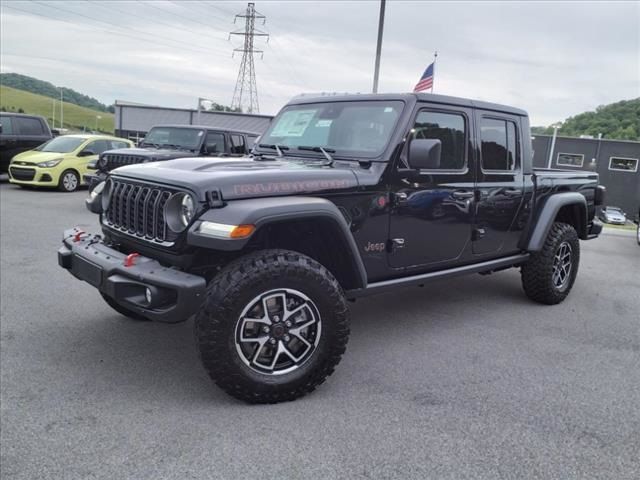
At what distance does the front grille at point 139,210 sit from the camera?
9.98 ft

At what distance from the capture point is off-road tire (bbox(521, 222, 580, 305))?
196 inches

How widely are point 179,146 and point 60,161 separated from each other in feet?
14.3

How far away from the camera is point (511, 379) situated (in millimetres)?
3420

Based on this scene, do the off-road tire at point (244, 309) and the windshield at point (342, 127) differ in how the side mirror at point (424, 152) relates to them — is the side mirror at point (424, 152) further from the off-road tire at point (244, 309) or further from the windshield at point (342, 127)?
the off-road tire at point (244, 309)

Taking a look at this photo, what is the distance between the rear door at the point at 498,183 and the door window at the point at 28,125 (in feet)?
44.7

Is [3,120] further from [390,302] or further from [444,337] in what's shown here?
[444,337]

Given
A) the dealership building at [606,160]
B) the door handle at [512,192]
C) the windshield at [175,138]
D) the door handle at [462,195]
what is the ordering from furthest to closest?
the dealership building at [606,160]
the windshield at [175,138]
the door handle at [512,192]
the door handle at [462,195]

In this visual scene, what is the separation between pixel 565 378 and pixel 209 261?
2.50 metres

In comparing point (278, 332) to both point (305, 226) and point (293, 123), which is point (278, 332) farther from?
point (293, 123)

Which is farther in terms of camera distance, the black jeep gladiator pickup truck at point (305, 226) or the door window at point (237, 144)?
the door window at point (237, 144)

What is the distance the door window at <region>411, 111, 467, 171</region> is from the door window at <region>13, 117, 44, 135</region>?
1359 cm

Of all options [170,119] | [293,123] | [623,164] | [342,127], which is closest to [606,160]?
[623,164]

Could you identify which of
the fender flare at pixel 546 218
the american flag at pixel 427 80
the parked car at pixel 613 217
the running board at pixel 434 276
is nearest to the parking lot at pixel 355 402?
the running board at pixel 434 276

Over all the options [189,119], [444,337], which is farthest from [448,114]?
[189,119]
